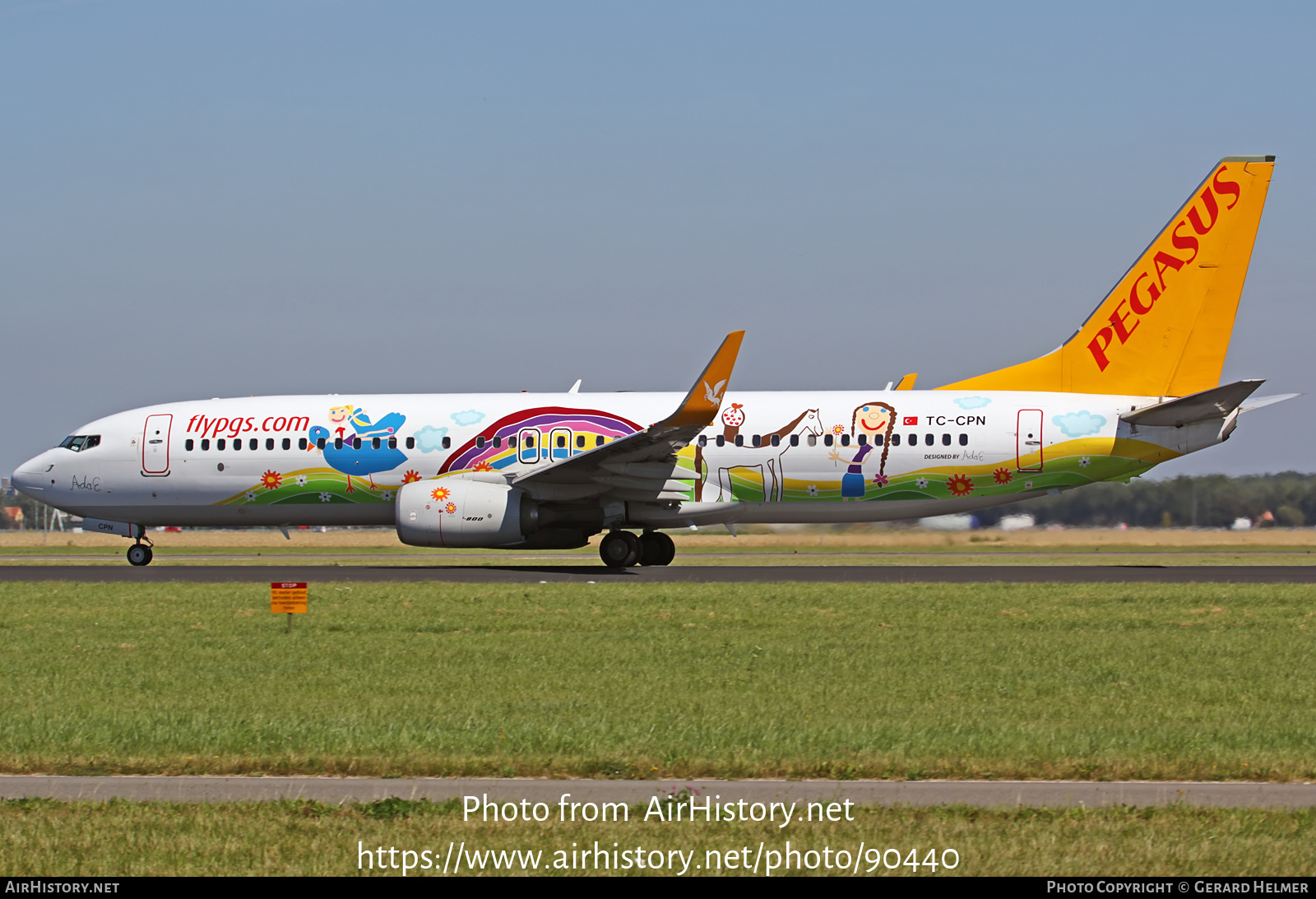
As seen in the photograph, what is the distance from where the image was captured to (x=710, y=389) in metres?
26.9

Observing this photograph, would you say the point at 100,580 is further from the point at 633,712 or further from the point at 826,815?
the point at 826,815

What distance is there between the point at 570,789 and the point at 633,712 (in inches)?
121

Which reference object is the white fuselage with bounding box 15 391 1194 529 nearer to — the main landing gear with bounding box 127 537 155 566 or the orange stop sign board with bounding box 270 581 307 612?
A: the main landing gear with bounding box 127 537 155 566

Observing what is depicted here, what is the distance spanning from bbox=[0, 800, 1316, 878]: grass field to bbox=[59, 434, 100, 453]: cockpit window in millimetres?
27271

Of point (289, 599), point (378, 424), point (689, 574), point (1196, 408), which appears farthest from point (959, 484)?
point (289, 599)

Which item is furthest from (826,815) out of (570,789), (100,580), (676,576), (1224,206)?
(1224,206)

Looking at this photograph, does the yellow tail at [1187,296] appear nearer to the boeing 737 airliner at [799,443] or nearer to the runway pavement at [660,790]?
the boeing 737 airliner at [799,443]

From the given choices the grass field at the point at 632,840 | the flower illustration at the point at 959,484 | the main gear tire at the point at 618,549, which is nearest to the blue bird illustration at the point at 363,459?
the main gear tire at the point at 618,549

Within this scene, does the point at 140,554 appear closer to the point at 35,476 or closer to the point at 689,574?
the point at 35,476

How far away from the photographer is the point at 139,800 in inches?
329

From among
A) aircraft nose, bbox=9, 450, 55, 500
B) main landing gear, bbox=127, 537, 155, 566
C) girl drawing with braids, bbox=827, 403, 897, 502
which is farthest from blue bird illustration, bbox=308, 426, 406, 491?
girl drawing with braids, bbox=827, 403, 897, 502

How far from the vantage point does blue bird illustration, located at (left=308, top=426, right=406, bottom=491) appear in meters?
31.5

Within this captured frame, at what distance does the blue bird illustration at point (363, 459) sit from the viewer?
31.5 m

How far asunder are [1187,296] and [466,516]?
16349mm
